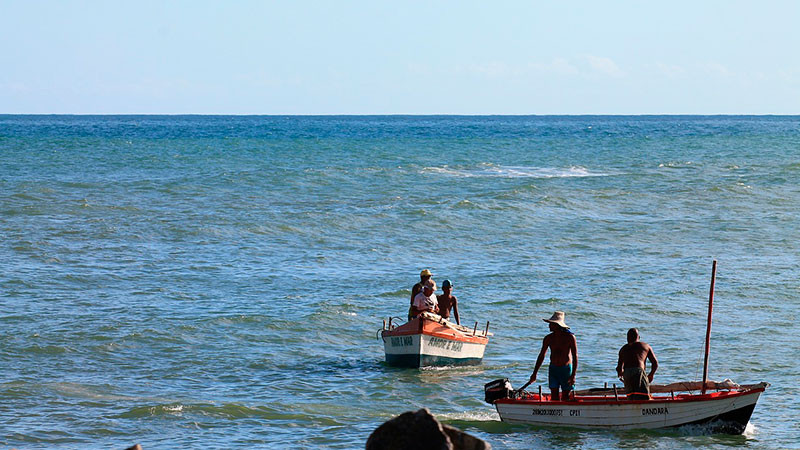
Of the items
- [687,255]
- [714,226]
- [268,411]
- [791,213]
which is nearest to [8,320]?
[268,411]

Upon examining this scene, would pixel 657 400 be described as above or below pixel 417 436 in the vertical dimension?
below

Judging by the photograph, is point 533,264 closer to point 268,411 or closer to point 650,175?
point 268,411

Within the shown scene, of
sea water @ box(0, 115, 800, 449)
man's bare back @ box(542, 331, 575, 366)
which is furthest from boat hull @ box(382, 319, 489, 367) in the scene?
man's bare back @ box(542, 331, 575, 366)

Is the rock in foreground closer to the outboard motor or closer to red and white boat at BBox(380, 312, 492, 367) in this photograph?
the outboard motor

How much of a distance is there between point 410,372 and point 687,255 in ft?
50.3

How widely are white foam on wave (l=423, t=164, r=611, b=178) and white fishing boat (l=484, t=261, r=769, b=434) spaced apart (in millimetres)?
43910

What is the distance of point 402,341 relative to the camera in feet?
62.3

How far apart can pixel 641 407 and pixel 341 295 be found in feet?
37.3

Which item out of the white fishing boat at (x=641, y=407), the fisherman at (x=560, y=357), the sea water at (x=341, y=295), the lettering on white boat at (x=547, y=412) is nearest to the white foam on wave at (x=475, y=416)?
the sea water at (x=341, y=295)

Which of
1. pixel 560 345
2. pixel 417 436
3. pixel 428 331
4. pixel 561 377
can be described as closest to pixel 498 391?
pixel 561 377

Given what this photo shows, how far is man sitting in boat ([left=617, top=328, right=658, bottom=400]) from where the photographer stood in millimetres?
14758

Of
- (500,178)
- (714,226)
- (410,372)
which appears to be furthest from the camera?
(500,178)

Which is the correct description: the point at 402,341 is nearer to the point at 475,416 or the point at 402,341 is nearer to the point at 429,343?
the point at 429,343

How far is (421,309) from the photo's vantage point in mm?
19031
